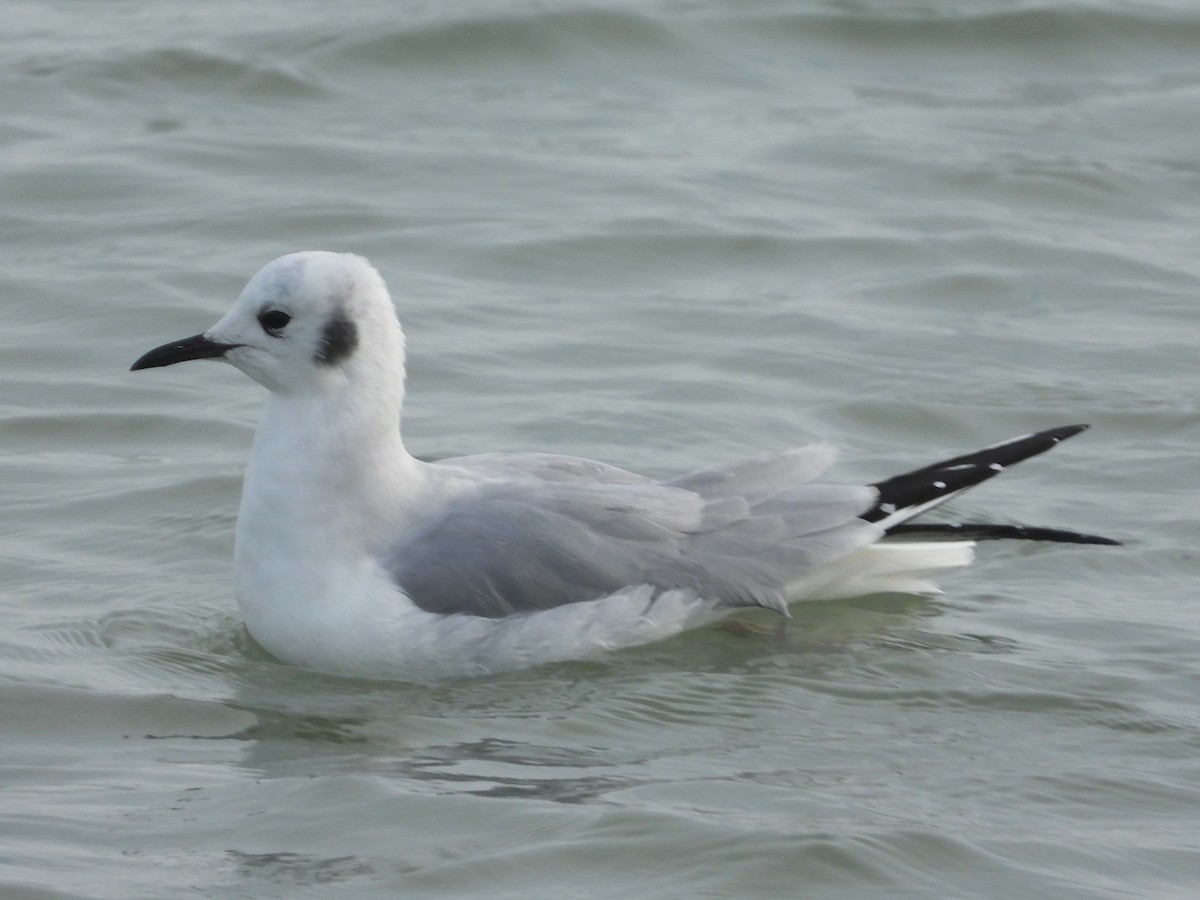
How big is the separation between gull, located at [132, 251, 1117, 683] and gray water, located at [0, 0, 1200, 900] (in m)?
0.15

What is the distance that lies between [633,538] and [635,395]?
8.92ft

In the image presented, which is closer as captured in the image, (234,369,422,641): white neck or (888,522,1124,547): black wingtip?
(234,369,422,641): white neck

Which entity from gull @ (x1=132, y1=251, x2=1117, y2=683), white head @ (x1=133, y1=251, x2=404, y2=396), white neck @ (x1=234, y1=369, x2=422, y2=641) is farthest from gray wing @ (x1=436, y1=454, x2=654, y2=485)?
white head @ (x1=133, y1=251, x2=404, y2=396)

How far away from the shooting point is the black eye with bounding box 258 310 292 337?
640 cm

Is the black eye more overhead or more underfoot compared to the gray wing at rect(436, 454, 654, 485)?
more overhead

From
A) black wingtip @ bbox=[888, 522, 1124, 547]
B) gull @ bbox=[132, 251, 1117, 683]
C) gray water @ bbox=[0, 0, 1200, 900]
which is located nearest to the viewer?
gray water @ bbox=[0, 0, 1200, 900]

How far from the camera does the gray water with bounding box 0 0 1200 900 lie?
539cm

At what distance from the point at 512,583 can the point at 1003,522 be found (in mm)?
2440

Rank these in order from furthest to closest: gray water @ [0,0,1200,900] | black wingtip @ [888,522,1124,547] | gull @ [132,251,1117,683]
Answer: black wingtip @ [888,522,1124,547] → gull @ [132,251,1117,683] → gray water @ [0,0,1200,900]

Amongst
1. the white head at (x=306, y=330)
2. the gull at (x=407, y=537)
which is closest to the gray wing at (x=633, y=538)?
the gull at (x=407, y=537)

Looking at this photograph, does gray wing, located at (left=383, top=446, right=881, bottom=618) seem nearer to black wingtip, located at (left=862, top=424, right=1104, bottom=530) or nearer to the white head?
black wingtip, located at (left=862, top=424, right=1104, bottom=530)

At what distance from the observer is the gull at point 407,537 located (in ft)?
Result: 20.9

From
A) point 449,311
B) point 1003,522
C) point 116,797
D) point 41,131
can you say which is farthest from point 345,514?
point 41,131

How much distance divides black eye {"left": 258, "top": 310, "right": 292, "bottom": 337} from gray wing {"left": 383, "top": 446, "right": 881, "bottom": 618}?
2.46 feet
